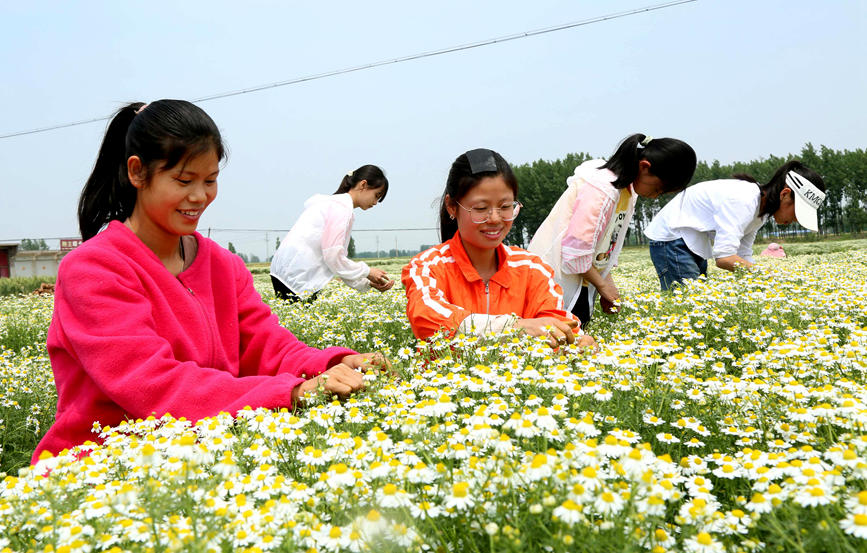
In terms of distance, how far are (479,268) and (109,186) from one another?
2.14 m

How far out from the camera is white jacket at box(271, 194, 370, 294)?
6.86 m

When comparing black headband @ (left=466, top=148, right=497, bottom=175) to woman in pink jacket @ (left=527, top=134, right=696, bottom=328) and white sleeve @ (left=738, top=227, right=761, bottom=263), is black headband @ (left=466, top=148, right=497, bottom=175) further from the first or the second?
white sleeve @ (left=738, top=227, right=761, bottom=263)

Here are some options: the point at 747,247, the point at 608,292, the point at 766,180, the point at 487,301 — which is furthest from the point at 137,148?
the point at 766,180

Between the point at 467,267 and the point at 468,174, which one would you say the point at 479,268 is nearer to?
the point at 467,267

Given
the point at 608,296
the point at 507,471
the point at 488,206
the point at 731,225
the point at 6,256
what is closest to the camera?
the point at 507,471

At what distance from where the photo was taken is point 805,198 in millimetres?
6469

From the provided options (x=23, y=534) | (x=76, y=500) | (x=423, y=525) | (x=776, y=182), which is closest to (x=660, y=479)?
(x=423, y=525)

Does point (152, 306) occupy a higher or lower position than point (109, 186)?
lower

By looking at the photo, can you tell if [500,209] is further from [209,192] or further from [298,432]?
[298,432]

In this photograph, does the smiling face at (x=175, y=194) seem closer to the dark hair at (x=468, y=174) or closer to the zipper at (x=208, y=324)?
the zipper at (x=208, y=324)

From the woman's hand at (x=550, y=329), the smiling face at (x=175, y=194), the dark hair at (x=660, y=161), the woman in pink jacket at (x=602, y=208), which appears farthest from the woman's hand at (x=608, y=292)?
the smiling face at (x=175, y=194)

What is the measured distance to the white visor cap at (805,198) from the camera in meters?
6.34

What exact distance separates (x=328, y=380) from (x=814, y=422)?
167 centimetres

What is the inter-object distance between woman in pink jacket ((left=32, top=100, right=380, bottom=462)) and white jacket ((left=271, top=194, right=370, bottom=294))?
151 inches
